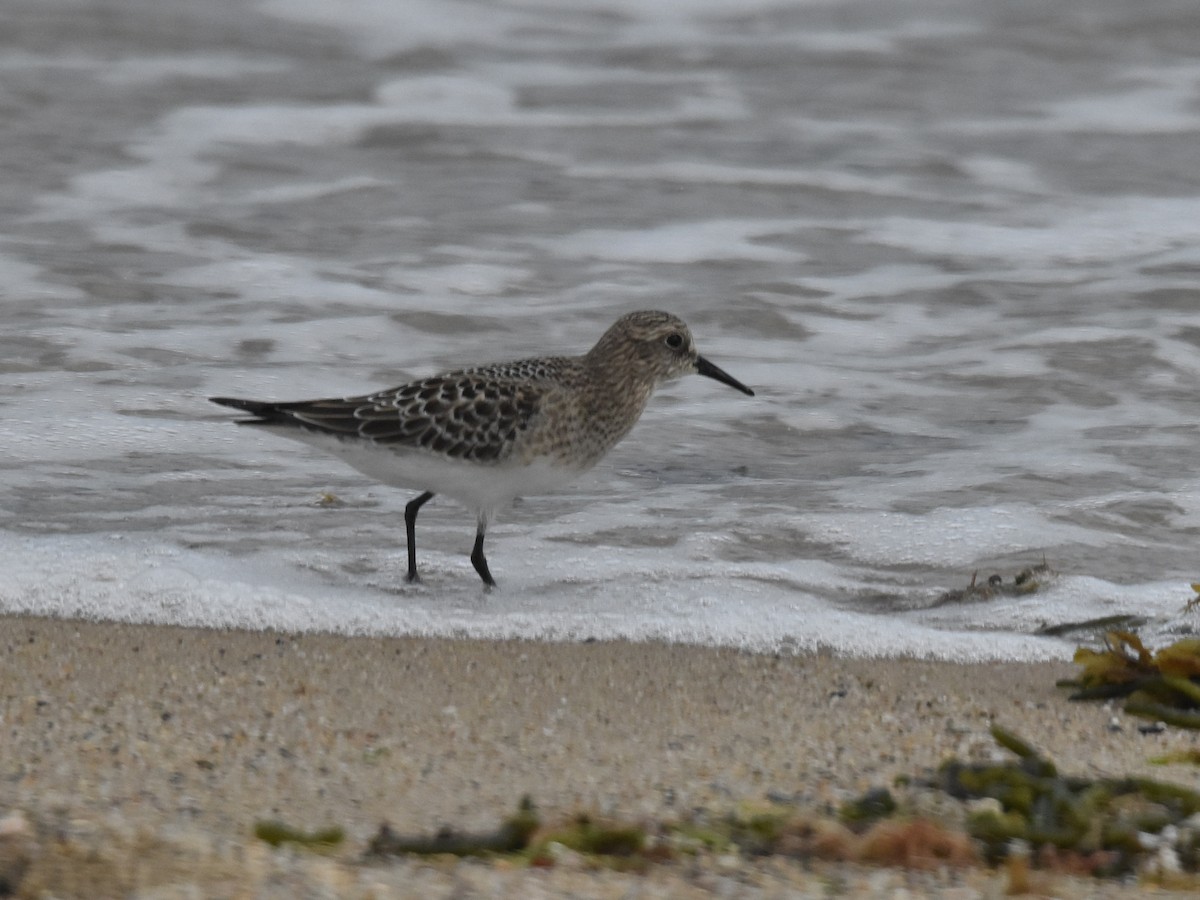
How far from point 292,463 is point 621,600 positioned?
74.5 inches

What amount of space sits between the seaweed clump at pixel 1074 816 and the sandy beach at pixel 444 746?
4.0 inches

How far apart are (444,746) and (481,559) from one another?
1.68 meters

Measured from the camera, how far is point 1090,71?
1357cm

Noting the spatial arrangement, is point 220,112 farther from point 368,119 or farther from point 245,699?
point 245,699

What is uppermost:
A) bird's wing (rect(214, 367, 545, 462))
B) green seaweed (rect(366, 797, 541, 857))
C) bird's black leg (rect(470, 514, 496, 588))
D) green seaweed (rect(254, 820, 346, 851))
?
bird's wing (rect(214, 367, 545, 462))

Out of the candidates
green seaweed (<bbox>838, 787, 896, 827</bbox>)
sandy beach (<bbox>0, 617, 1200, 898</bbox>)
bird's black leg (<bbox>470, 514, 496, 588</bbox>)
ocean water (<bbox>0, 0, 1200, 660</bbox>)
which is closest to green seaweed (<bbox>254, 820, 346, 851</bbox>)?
sandy beach (<bbox>0, 617, 1200, 898</bbox>)

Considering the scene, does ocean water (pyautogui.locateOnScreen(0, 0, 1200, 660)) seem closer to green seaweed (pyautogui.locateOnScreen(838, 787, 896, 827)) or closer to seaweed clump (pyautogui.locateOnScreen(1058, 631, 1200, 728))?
seaweed clump (pyautogui.locateOnScreen(1058, 631, 1200, 728))

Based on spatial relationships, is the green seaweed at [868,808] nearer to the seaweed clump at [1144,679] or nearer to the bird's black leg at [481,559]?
the seaweed clump at [1144,679]

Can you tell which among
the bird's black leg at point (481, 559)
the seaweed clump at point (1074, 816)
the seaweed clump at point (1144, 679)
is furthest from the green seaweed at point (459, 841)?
the bird's black leg at point (481, 559)

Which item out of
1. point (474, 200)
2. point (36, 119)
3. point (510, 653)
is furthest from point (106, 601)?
point (36, 119)

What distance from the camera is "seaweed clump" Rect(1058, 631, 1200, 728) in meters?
3.80

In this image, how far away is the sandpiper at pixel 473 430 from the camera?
16.8ft

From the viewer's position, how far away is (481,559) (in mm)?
5098

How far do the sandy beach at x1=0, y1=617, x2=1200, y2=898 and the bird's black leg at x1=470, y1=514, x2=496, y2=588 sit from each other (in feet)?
1.92
